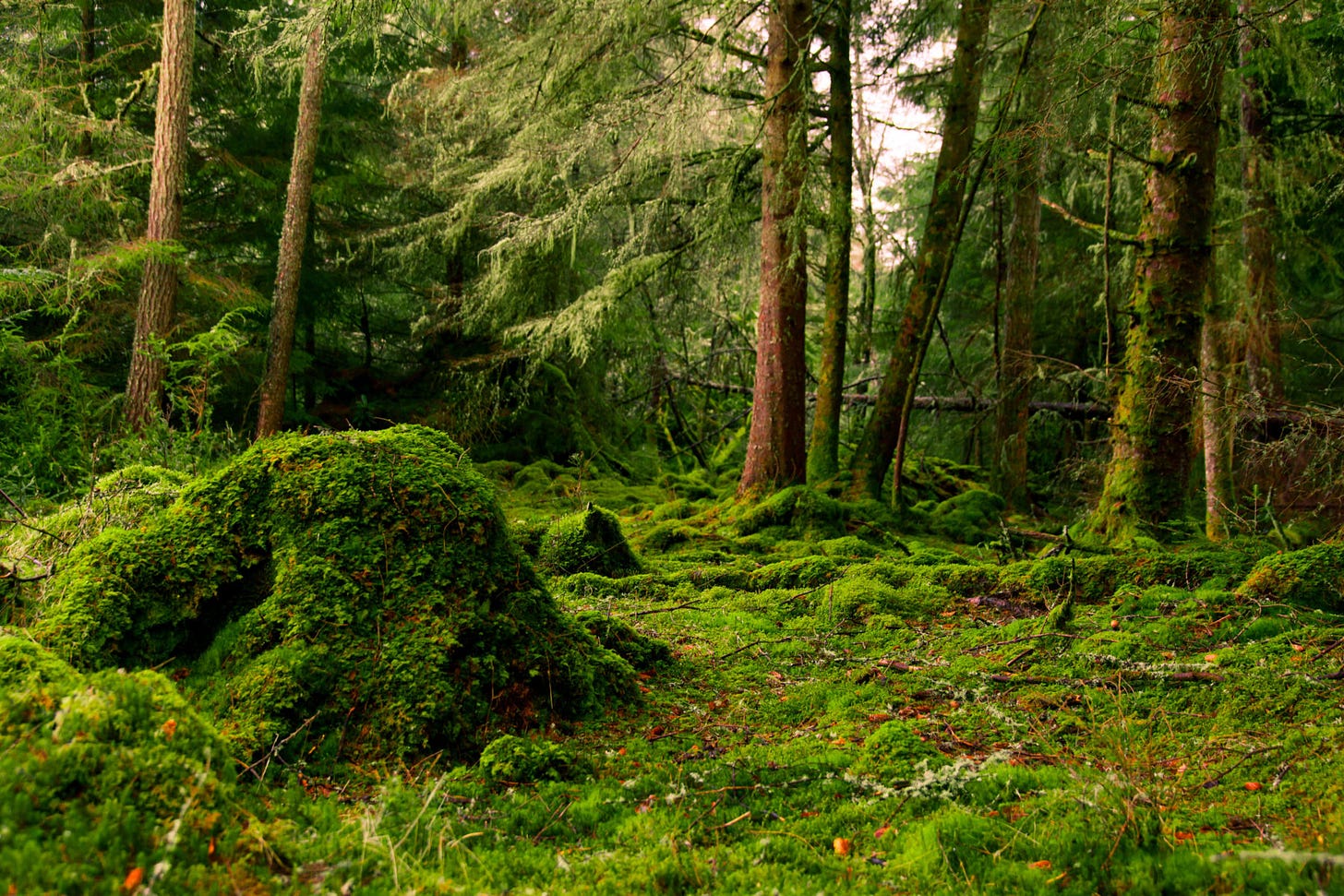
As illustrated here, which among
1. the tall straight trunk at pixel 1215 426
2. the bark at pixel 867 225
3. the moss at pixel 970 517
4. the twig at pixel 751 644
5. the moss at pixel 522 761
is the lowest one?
the twig at pixel 751 644

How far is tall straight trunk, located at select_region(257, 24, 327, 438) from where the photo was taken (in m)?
11.9

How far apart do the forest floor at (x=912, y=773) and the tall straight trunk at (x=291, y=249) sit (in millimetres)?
9386

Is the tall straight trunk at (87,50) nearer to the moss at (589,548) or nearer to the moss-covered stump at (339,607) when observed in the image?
the moss at (589,548)

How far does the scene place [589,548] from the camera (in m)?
6.46

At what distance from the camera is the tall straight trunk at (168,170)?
10.2 m

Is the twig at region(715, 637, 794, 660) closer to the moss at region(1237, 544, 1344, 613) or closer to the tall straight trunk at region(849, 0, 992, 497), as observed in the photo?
the moss at region(1237, 544, 1344, 613)

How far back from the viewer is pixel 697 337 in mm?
15023

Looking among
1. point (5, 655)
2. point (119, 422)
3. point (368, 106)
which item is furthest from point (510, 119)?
point (5, 655)

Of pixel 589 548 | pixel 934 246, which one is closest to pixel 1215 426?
pixel 934 246

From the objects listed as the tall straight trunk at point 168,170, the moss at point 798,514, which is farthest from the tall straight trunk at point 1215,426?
the tall straight trunk at point 168,170

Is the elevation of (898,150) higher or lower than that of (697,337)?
higher

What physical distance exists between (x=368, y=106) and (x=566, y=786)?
1531 centimetres

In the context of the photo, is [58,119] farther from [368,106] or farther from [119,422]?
[368,106]

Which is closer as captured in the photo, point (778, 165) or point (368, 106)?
point (778, 165)
